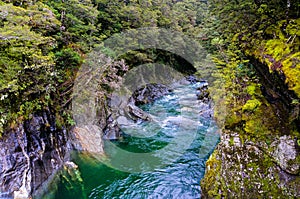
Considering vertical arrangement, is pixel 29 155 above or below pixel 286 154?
below

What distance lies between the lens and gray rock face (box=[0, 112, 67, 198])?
20.0ft

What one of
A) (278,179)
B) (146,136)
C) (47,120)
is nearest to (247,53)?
(278,179)

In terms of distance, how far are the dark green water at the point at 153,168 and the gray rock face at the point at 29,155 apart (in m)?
0.83

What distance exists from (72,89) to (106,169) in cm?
397

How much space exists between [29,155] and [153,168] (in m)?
4.84

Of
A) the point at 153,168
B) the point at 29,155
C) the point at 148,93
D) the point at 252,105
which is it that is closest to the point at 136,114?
the point at 153,168

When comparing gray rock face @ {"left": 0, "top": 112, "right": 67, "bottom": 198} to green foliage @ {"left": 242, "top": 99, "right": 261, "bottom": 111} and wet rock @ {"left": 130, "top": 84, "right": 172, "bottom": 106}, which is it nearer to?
green foliage @ {"left": 242, "top": 99, "right": 261, "bottom": 111}

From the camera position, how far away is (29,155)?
22.4ft

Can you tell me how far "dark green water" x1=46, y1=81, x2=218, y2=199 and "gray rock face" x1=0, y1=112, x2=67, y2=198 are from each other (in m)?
0.83

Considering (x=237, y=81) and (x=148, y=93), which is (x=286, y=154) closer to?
(x=237, y=81)

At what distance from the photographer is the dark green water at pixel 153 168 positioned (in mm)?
7465

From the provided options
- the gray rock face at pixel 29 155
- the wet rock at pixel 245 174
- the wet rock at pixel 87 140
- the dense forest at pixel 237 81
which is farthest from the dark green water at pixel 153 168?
the dense forest at pixel 237 81

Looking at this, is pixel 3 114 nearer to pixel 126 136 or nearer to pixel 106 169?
pixel 106 169

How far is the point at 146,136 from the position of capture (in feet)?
40.0
